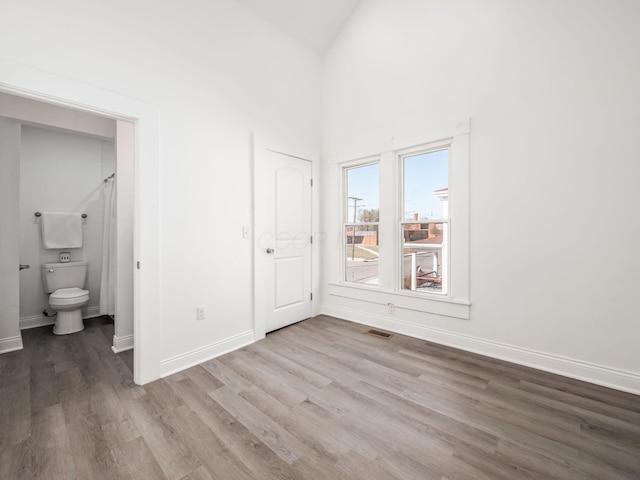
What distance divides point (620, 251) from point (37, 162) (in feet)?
20.0

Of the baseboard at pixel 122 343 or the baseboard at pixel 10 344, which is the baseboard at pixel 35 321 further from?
the baseboard at pixel 122 343

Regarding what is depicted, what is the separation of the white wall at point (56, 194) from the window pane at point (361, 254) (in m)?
3.54

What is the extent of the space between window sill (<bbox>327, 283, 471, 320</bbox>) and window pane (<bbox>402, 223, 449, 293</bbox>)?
0.14 meters

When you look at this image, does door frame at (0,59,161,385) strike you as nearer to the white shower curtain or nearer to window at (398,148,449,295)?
the white shower curtain

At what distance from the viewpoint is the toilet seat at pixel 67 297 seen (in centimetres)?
315

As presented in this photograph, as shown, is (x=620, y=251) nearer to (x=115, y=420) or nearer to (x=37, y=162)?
(x=115, y=420)

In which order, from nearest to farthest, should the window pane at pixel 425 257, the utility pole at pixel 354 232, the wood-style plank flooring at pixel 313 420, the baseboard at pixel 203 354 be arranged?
the wood-style plank flooring at pixel 313 420 < the baseboard at pixel 203 354 < the window pane at pixel 425 257 < the utility pole at pixel 354 232

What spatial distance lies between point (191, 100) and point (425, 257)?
282 centimetres

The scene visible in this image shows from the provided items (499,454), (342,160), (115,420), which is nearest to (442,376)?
(499,454)

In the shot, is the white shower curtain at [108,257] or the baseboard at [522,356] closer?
the baseboard at [522,356]

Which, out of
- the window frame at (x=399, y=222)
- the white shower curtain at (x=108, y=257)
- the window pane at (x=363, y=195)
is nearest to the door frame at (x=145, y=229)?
the white shower curtain at (x=108, y=257)

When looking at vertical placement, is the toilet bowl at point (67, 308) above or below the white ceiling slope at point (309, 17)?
below

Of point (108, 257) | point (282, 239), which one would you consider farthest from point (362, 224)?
point (108, 257)

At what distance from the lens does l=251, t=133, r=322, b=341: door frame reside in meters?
3.02
